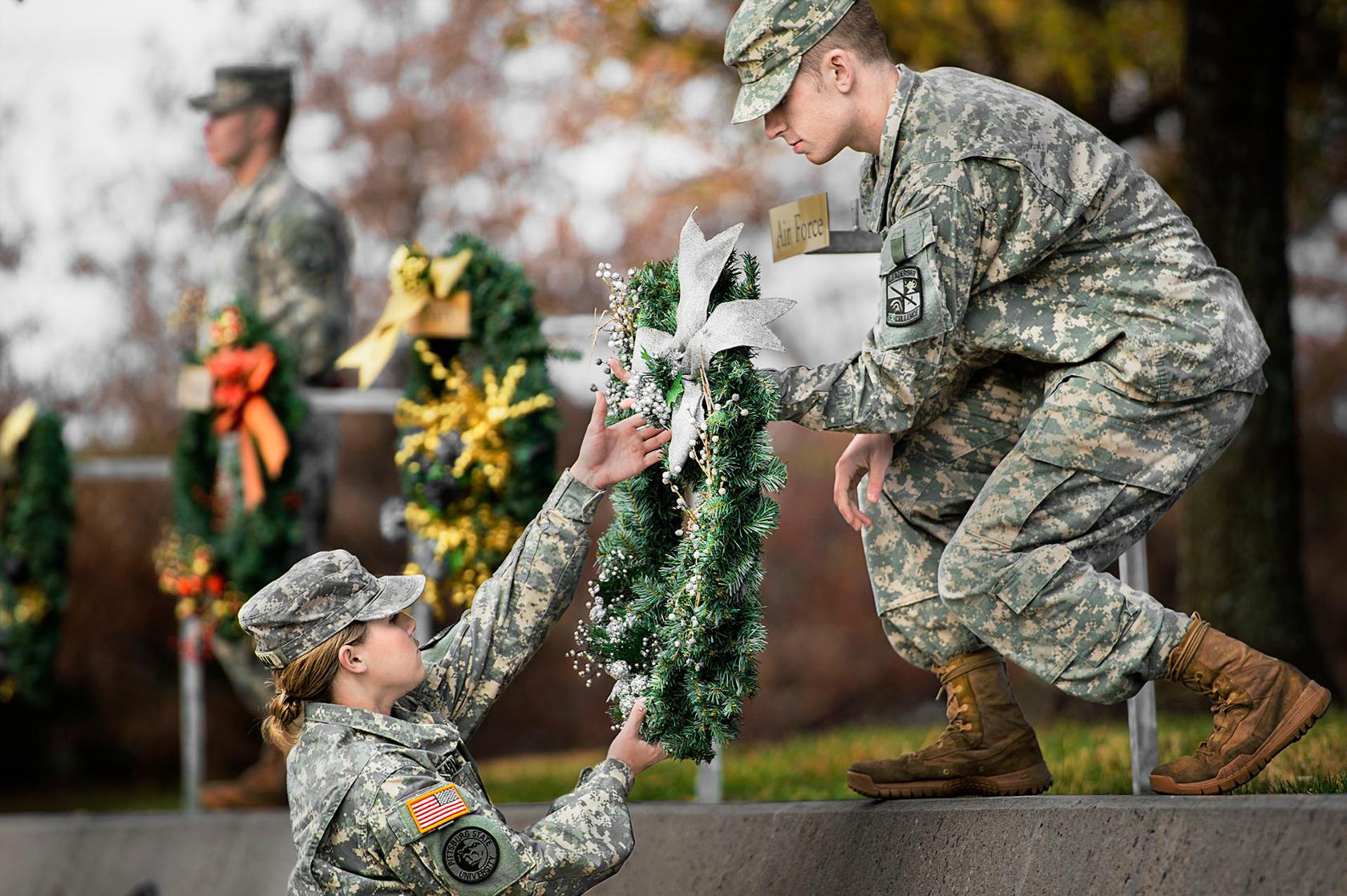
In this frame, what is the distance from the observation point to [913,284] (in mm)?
3240

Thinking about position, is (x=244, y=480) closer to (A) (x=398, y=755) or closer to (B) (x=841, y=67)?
(A) (x=398, y=755)

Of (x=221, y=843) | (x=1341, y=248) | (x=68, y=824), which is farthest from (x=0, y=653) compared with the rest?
(x=1341, y=248)

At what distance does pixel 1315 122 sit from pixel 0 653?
8887 mm

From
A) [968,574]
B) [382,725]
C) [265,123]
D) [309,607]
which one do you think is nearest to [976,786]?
[968,574]

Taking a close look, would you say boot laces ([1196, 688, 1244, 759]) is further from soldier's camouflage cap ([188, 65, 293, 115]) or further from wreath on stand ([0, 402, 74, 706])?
wreath on stand ([0, 402, 74, 706])

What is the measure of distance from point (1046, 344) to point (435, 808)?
1.61 meters

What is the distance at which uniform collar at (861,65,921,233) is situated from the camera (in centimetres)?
338

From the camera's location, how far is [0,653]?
7.70 meters

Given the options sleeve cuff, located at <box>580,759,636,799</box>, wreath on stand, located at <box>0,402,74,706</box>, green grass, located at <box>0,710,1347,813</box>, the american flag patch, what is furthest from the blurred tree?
wreath on stand, located at <box>0,402,74,706</box>

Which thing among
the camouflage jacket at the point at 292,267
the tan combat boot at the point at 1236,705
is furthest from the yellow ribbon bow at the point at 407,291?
the tan combat boot at the point at 1236,705

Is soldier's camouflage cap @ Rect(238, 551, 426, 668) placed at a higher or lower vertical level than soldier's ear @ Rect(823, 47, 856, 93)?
lower

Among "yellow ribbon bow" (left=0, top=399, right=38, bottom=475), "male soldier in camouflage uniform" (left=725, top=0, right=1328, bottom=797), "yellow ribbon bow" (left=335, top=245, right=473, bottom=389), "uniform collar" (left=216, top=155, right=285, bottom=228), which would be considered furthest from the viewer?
"yellow ribbon bow" (left=0, top=399, right=38, bottom=475)

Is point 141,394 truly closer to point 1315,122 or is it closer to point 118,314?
point 118,314

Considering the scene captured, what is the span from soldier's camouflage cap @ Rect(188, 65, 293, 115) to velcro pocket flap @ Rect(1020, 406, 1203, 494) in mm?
4878
